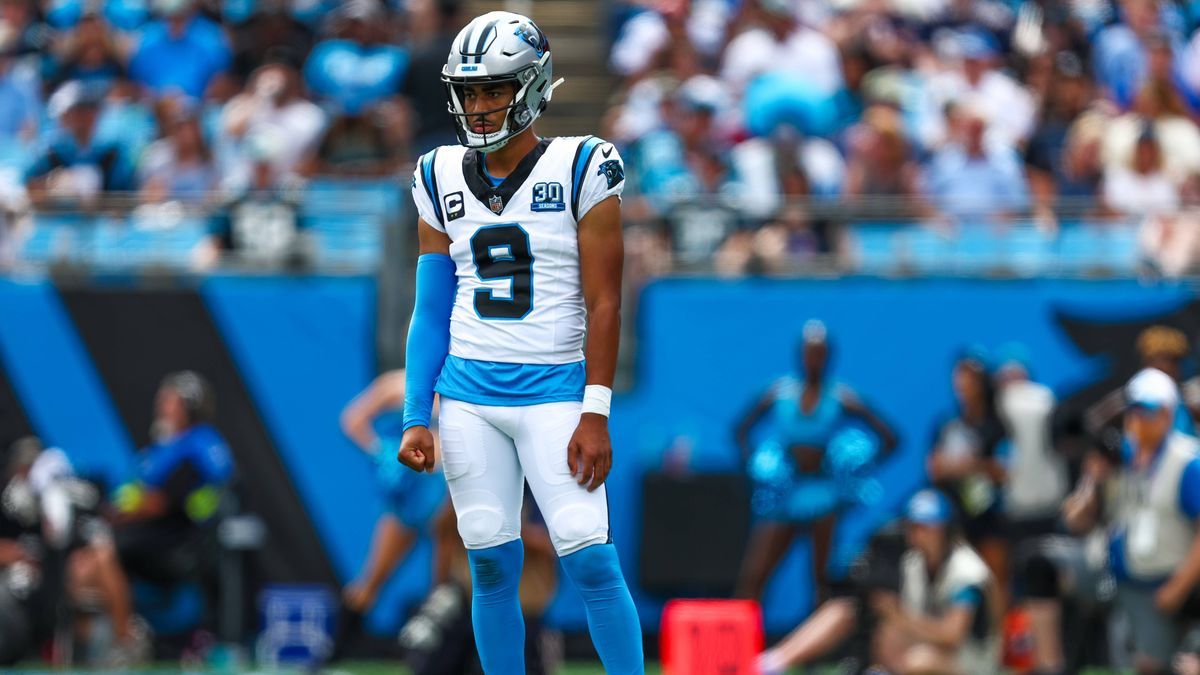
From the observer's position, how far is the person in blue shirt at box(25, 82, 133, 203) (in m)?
14.4

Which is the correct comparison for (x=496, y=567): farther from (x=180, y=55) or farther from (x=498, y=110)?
(x=180, y=55)

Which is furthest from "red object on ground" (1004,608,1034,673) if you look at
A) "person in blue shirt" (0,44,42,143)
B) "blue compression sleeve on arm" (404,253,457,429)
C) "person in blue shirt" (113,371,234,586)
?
"person in blue shirt" (0,44,42,143)

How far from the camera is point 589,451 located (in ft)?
20.5

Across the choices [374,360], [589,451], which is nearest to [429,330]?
[589,451]

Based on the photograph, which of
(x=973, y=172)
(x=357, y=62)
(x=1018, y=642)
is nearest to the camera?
(x=1018, y=642)

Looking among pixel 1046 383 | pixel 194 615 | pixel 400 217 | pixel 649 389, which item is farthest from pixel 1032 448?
pixel 194 615

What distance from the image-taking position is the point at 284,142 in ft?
47.4

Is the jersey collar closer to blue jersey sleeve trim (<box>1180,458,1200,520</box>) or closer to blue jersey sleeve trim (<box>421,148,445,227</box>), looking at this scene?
blue jersey sleeve trim (<box>421,148,445,227</box>)

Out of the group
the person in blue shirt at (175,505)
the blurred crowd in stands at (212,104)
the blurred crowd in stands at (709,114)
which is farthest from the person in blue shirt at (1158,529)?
the blurred crowd in stands at (212,104)

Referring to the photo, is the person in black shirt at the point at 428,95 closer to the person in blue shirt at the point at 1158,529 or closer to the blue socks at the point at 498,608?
the person in blue shirt at the point at 1158,529

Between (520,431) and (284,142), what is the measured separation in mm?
8502

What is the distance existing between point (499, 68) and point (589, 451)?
46.3 inches

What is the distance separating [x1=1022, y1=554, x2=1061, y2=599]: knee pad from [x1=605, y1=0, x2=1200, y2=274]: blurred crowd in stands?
266cm

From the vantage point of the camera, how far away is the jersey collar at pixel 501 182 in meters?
6.32
